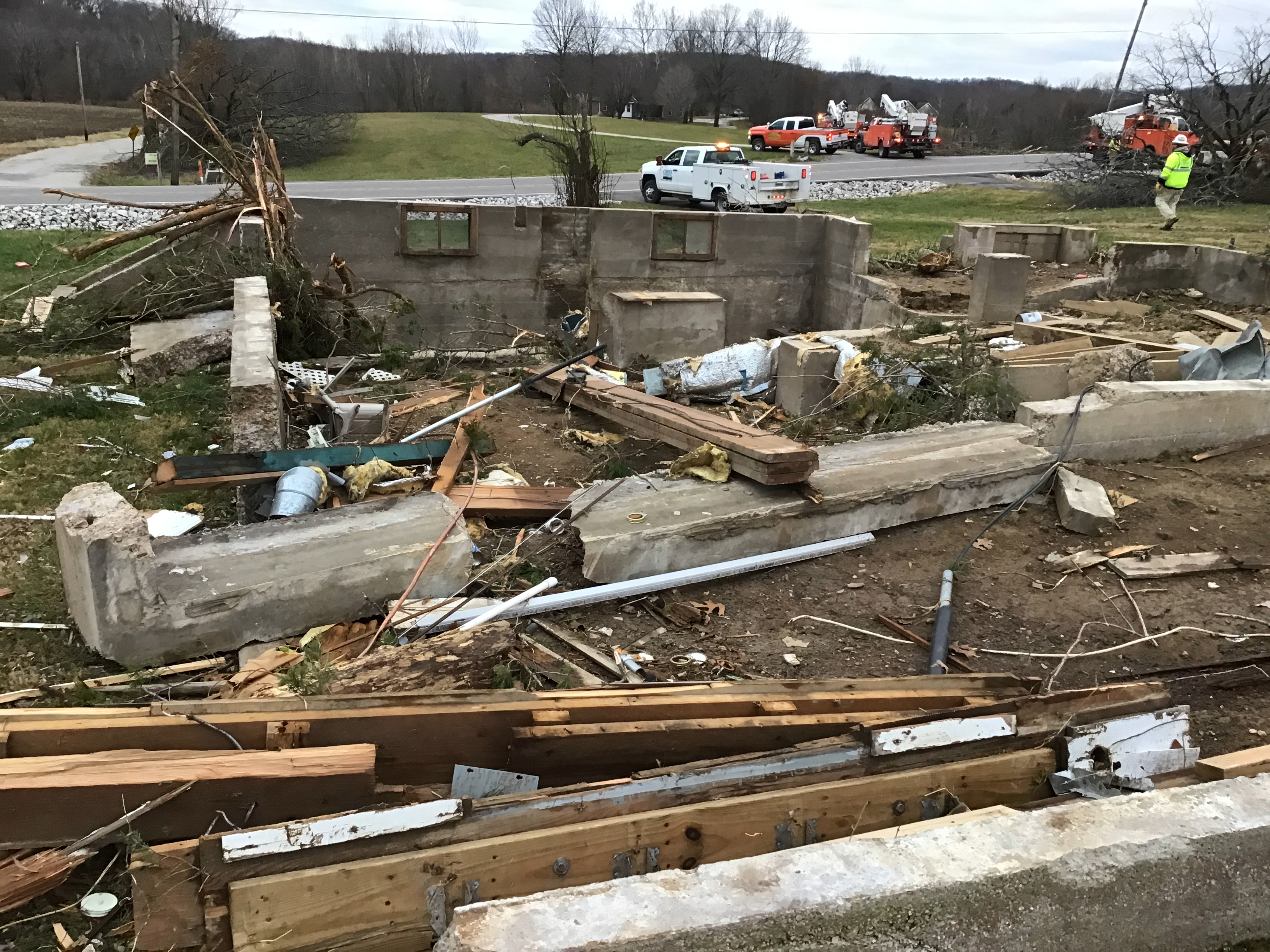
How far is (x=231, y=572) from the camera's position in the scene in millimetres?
4309

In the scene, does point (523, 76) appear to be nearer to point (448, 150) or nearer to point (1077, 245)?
point (448, 150)

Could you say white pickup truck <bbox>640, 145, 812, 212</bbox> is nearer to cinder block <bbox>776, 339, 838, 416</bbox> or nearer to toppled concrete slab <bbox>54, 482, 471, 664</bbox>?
cinder block <bbox>776, 339, 838, 416</bbox>

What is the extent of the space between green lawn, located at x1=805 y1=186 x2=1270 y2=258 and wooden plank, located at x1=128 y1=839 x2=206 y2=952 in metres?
16.6

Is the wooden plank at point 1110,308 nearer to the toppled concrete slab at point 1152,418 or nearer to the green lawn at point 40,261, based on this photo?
the toppled concrete slab at point 1152,418

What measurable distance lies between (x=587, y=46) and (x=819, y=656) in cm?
6605

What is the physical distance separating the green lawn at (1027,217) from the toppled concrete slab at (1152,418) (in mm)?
8874

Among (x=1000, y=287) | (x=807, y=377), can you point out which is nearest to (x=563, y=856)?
(x=807, y=377)

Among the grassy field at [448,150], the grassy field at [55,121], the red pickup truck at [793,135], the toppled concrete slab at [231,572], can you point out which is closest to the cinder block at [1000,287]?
the toppled concrete slab at [231,572]

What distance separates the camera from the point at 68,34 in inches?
2415

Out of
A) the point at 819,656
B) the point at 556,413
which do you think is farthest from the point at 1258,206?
the point at 819,656

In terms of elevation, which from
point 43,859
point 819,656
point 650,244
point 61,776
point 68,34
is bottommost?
point 819,656

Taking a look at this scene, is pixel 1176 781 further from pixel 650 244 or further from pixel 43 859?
pixel 650 244

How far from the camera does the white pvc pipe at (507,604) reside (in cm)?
451

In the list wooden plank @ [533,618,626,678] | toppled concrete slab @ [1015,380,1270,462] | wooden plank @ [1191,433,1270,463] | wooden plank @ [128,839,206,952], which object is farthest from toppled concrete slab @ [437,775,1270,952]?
wooden plank @ [1191,433,1270,463]
